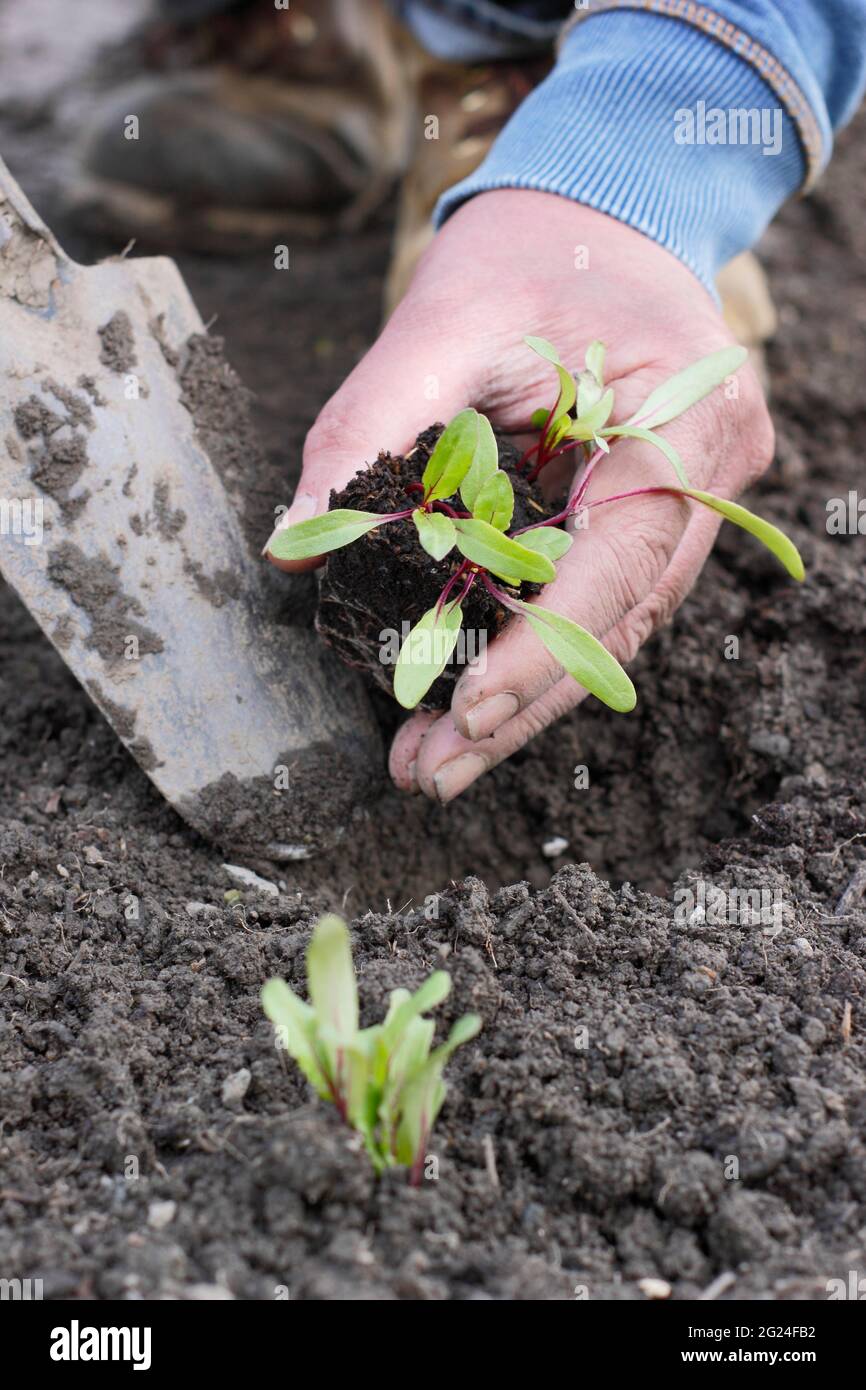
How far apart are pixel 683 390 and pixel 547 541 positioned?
1.14ft

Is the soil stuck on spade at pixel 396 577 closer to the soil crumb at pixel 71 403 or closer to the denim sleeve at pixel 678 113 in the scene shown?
the soil crumb at pixel 71 403

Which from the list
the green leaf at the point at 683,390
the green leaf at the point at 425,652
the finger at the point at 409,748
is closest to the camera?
the green leaf at the point at 425,652

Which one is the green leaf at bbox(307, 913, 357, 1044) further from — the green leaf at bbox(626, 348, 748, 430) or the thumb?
the green leaf at bbox(626, 348, 748, 430)

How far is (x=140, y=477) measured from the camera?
1789 millimetres

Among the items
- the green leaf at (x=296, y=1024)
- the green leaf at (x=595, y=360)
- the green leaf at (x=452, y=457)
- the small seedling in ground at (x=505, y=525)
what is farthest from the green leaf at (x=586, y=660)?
the green leaf at (x=296, y=1024)

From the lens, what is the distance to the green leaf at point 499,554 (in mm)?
1389

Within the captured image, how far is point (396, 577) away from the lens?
1563 mm

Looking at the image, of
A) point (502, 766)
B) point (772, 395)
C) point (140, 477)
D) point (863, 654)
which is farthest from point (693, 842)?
point (772, 395)

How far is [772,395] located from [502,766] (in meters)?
1.47

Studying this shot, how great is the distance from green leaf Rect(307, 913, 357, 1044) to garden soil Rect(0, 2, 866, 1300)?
5.0 inches

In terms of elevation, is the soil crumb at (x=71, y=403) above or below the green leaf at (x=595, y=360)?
below

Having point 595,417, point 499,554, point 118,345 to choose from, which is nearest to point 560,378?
point 595,417

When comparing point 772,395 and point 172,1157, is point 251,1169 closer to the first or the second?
point 172,1157

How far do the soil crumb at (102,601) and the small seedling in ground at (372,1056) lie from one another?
2.54 ft
